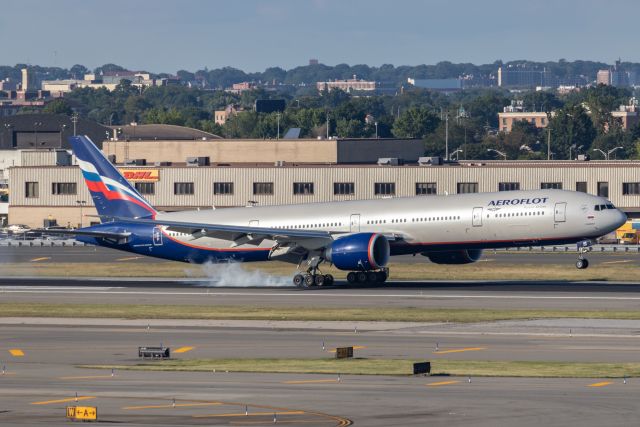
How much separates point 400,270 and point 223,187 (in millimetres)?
47857

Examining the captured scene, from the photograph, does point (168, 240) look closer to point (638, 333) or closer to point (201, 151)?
point (638, 333)

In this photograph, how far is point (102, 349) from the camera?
5025 cm

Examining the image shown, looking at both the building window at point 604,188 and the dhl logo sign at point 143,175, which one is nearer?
the building window at point 604,188

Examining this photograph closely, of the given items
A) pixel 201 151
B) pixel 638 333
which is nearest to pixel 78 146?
pixel 638 333

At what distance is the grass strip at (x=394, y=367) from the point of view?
4325 centimetres

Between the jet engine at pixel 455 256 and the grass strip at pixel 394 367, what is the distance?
34.1m

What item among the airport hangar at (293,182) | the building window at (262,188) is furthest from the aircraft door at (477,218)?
the building window at (262,188)

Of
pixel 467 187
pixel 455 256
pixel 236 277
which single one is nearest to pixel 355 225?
pixel 455 256

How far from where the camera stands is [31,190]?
141750 mm

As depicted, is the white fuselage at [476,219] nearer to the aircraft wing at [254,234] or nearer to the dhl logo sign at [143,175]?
the aircraft wing at [254,234]

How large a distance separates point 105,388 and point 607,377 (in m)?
15.7

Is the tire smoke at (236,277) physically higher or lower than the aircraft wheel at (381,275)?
lower

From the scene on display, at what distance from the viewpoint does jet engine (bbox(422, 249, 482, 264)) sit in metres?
80.4

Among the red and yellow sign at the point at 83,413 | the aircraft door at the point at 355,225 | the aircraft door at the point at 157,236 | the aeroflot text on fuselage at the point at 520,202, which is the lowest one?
the red and yellow sign at the point at 83,413
